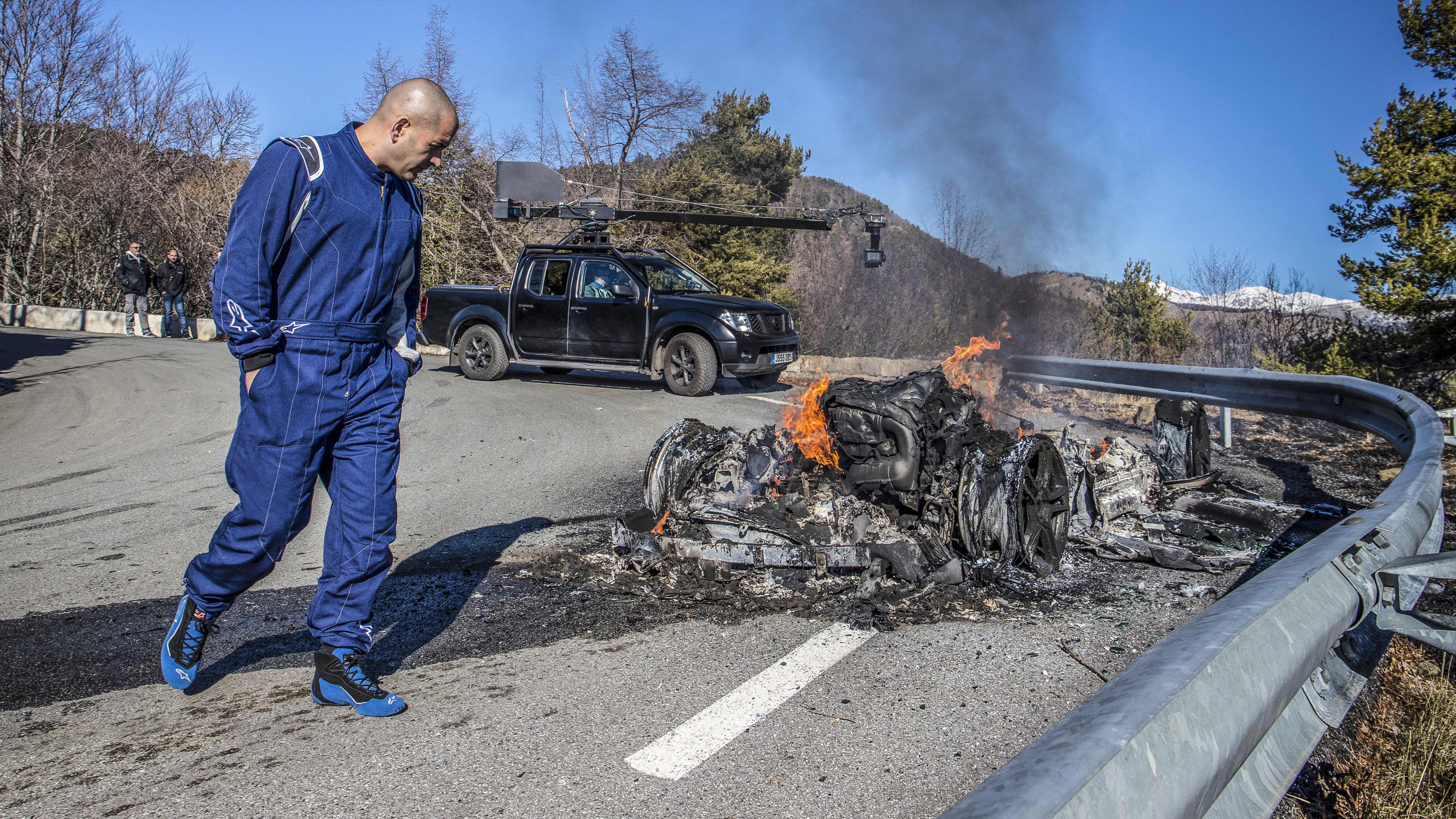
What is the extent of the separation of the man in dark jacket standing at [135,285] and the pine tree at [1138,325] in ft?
67.0

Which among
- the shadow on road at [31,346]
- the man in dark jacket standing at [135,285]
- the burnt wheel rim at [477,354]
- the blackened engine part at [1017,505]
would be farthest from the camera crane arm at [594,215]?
the man in dark jacket standing at [135,285]

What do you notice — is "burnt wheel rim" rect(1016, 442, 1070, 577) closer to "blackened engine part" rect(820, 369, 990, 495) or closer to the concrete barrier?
"blackened engine part" rect(820, 369, 990, 495)

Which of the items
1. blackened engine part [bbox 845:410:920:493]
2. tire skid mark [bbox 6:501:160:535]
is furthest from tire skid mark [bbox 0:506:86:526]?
blackened engine part [bbox 845:410:920:493]

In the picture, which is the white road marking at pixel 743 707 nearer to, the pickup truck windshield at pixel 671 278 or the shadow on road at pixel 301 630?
the shadow on road at pixel 301 630

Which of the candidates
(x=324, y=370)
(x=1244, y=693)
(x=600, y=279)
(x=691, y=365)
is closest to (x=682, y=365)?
(x=691, y=365)

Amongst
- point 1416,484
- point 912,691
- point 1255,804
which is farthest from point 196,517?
point 1416,484

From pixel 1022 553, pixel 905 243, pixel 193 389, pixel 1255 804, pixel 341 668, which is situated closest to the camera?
pixel 1255 804

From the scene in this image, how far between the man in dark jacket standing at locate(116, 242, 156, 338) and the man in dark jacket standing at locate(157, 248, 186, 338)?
1.15 ft

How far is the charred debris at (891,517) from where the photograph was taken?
13.2 feet

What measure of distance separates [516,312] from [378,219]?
32.2 feet

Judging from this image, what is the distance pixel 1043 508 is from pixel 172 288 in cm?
2089

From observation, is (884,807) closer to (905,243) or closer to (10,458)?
(10,458)

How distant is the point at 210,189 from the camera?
25.8 meters

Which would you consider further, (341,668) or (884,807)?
(341,668)
